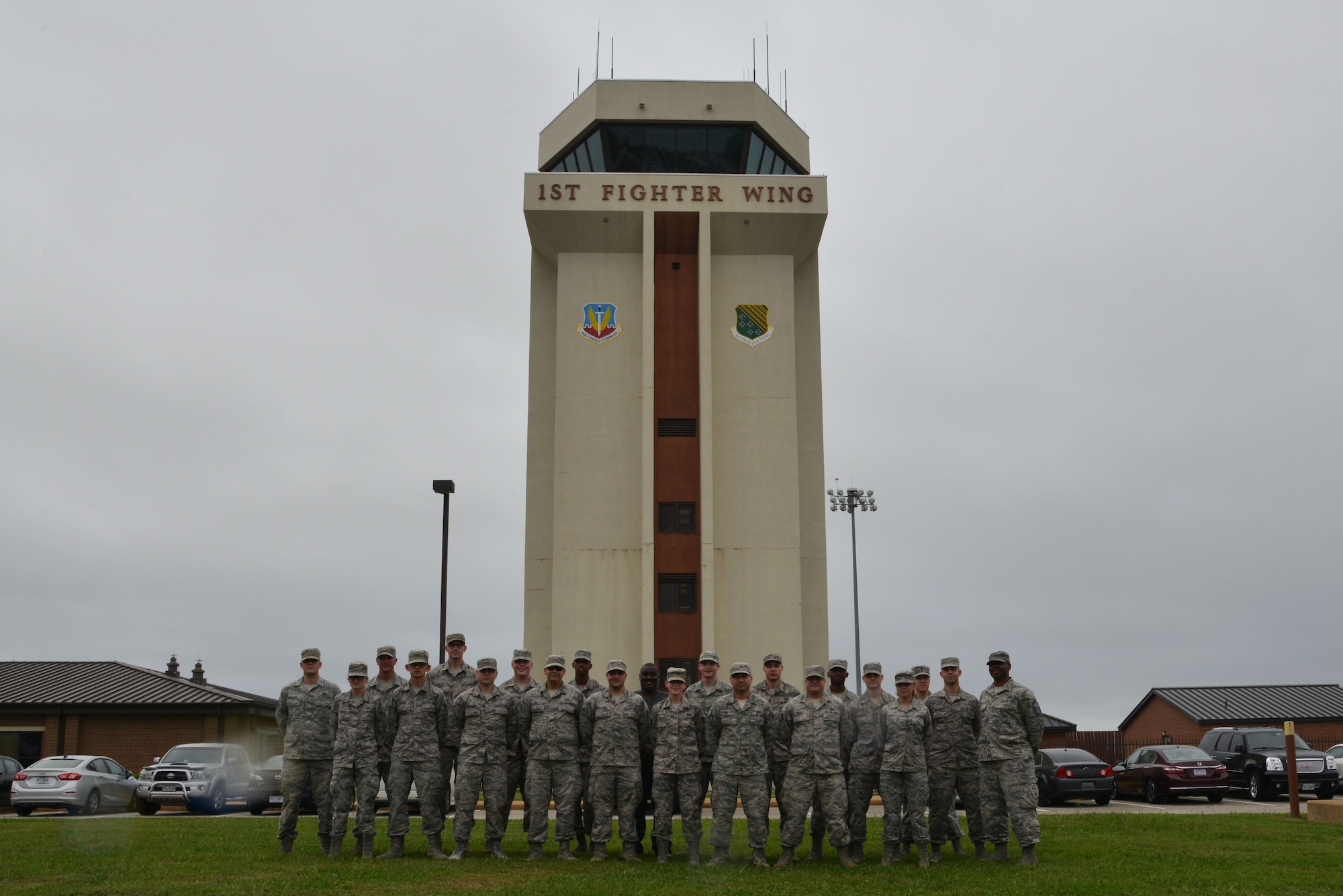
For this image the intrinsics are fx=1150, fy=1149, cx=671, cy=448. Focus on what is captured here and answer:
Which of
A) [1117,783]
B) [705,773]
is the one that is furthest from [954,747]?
[1117,783]

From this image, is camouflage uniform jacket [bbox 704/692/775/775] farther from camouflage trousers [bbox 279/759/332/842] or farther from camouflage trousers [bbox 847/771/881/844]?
camouflage trousers [bbox 279/759/332/842]

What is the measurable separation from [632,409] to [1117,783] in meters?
14.6

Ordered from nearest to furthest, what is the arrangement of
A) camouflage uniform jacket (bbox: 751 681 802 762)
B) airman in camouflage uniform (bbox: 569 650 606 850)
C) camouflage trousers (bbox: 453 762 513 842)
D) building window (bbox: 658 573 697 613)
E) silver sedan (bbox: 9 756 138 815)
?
camouflage trousers (bbox: 453 762 513 842), camouflage uniform jacket (bbox: 751 681 802 762), airman in camouflage uniform (bbox: 569 650 606 850), silver sedan (bbox: 9 756 138 815), building window (bbox: 658 573 697 613)

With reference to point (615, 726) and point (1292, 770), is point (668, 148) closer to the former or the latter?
point (1292, 770)

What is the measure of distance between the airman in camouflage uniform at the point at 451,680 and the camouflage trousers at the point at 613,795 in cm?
167

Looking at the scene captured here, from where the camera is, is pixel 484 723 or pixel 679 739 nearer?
pixel 679 739

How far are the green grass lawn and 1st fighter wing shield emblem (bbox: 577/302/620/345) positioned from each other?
1732 cm

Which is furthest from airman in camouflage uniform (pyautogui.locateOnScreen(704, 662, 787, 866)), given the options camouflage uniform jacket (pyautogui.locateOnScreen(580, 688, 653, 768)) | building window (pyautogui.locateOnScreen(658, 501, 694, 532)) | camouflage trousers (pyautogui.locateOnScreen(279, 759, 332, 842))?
building window (pyautogui.locateOnScreen(658, 501, 694, 532))

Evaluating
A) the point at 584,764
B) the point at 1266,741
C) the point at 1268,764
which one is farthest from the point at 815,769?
the point at 1266,741

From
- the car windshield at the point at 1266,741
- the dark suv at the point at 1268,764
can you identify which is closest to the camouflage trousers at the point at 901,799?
the dark suv at the point at 1268,764

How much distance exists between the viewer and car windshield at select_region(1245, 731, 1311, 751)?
82.7 feet

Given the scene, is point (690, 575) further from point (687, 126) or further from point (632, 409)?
point (687, 126)

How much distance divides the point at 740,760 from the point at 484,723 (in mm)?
2782

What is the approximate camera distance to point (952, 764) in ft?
41.6
